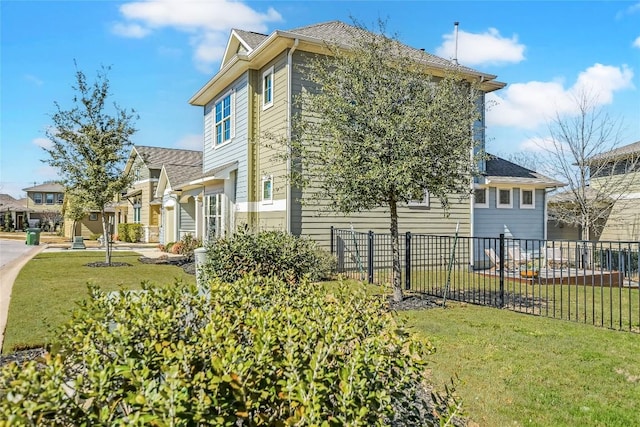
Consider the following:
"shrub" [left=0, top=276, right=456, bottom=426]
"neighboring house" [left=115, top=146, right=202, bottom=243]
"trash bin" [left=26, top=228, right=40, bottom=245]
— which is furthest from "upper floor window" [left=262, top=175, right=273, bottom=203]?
"trash bin" [left=26, top=228, right=40, bottom=245]

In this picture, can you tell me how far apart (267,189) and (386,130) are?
22.9 feet

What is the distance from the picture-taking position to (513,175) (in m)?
18.5

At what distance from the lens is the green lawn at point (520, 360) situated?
403 centimetres

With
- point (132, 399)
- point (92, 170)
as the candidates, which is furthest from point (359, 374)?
point (92, 170)

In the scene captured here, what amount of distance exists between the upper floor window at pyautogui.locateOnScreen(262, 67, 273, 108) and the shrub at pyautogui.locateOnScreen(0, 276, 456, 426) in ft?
40.5

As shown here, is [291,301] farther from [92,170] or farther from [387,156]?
[92,170]

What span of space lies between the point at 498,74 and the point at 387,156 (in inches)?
393

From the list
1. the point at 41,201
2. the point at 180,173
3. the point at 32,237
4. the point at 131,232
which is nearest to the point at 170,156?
the point at 131,232

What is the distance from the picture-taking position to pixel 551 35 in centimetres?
1348

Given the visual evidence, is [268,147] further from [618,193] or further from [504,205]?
[618,193]

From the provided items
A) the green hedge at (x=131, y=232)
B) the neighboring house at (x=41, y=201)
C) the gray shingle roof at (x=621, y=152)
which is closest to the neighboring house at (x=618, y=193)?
the gray shingle roof at (x=621, y=152)

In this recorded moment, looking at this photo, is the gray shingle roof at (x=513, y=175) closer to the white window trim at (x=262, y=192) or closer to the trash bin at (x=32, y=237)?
the white window trim at (x=262, y=192)

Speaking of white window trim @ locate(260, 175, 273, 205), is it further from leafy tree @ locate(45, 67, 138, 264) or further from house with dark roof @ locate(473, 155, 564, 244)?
house with dark roof @ locate(473, 155, 564, 244)

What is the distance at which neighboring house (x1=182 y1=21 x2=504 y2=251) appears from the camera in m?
13.1
